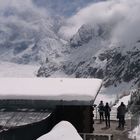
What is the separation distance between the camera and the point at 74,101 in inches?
932

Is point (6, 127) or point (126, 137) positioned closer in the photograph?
point (6, 127)

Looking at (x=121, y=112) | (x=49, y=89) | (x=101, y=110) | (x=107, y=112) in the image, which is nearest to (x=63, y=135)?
(x=49, y=89)

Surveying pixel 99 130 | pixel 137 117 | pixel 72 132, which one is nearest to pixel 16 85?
pixel 99 130

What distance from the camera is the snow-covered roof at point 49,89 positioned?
23.7m

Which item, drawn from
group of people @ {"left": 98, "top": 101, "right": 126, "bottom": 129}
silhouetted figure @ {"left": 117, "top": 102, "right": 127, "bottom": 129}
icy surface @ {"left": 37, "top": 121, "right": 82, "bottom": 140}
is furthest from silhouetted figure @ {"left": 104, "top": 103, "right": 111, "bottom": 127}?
icy surface @ {"left": 37, "top": 121, "right": 82, "bottom": 140}

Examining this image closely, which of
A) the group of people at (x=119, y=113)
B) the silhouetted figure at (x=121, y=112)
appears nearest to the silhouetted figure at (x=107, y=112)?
the group of people at (x=119, y=113)

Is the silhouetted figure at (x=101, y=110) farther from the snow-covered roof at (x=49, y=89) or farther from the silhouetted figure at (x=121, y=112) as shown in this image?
the snow-covered roof at (x=49, y=89)

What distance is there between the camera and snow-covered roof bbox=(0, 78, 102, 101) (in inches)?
933

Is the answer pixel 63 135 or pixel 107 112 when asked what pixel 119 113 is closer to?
pixel 107 112

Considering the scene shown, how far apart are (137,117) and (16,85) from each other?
26.5 ft

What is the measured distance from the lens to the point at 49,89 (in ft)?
81.5

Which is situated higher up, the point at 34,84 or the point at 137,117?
the point at 34,84

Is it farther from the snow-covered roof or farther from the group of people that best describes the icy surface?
the group of people

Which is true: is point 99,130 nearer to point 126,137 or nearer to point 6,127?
point 126,137
